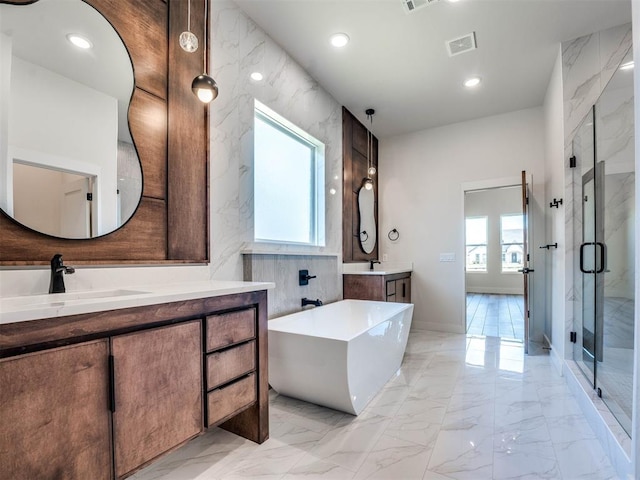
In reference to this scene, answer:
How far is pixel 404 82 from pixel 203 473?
12.4 ft

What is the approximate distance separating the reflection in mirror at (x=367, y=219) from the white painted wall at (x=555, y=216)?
6.56ft

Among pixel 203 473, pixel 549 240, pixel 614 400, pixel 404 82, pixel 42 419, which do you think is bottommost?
pixel 203 473

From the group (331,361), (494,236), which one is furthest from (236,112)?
(494,236)

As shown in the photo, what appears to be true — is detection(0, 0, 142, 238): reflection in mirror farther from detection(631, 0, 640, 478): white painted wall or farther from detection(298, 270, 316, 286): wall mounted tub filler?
detection(631, 0, 640, 478): white painted wall

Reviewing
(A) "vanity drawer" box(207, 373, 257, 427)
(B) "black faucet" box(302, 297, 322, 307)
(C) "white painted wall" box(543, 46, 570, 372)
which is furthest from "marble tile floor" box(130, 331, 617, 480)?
(B) "black faucet" box(302, 297, 322, 307)

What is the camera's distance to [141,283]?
179 cm

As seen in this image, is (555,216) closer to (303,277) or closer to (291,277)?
(303,277)

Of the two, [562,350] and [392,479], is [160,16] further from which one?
[562,350]

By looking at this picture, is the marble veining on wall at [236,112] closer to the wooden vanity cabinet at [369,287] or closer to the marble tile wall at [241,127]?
the marble tile wall at [241,127]

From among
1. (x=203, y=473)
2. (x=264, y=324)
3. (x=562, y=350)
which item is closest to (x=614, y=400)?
(x=562, y=350)

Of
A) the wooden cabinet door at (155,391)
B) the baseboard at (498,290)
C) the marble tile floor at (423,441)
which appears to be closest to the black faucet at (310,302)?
the marble tile floor at (423,441)

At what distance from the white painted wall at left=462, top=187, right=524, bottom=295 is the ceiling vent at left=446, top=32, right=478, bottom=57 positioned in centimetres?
632

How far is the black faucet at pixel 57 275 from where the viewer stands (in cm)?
139

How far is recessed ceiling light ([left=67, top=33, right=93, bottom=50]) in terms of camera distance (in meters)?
1.58
